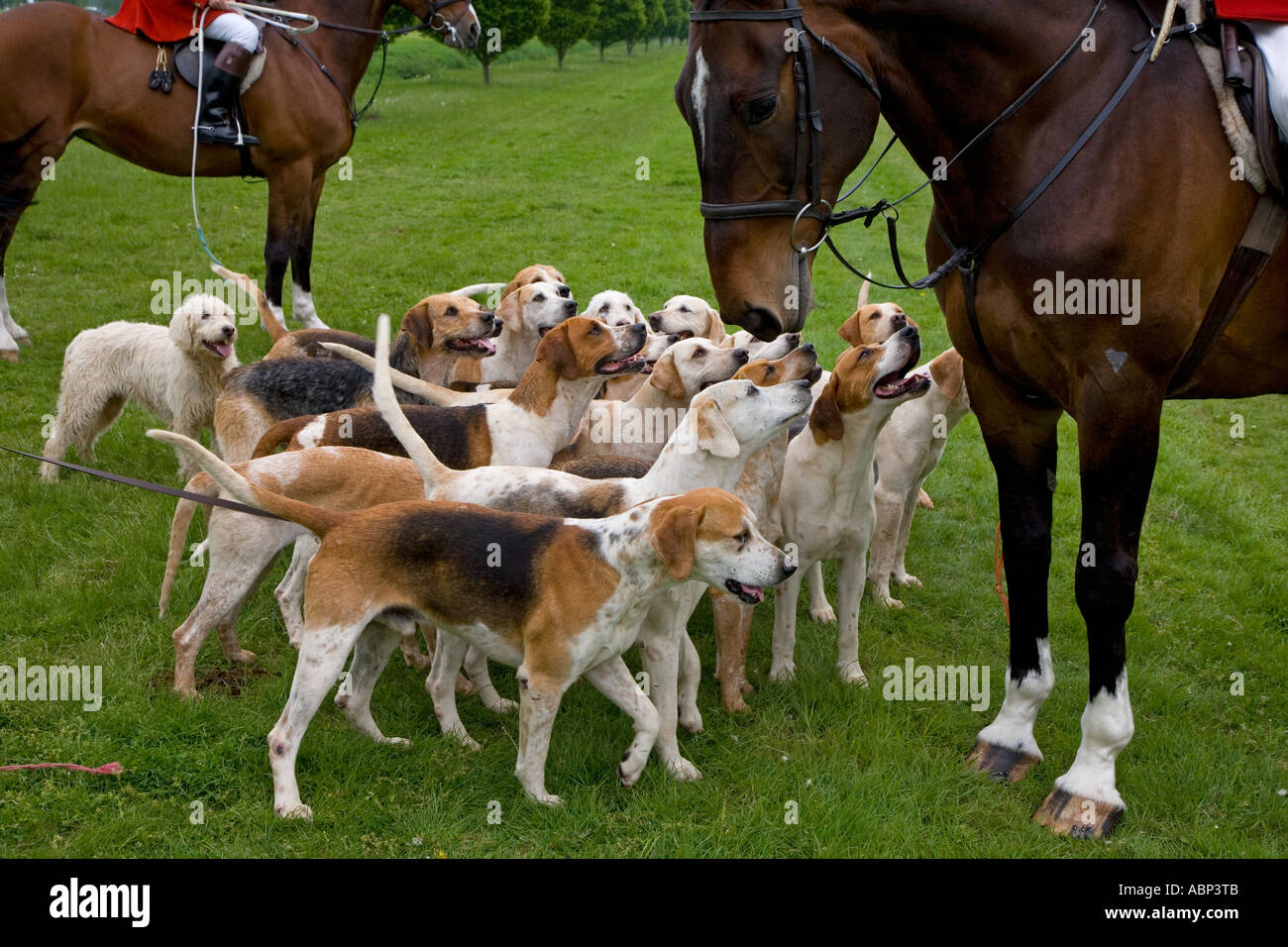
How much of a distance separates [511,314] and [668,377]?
184 cm

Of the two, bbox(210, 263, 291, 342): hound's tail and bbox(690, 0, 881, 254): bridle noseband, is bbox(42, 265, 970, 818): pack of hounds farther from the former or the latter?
bbox(690, 0, 881, 254): bridle noseband

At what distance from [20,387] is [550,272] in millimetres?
4868

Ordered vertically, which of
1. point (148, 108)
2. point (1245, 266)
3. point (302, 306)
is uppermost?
point (148, 108)

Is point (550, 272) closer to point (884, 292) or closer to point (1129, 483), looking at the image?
point (1129, 483)

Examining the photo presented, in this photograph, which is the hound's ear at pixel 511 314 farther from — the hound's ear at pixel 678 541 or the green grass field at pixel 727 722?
the hound's ear at pixel 678 541

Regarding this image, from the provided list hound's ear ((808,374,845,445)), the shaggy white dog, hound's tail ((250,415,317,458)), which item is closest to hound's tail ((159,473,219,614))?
hound's tail ((250,415,317,458))

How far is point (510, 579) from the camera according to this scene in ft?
15.4

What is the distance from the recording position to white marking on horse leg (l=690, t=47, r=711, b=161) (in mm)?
4233

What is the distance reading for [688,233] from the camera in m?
17.0

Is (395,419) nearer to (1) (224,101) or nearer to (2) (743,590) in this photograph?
(2) (743,590)

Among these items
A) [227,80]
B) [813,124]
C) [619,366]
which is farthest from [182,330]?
[813,124]

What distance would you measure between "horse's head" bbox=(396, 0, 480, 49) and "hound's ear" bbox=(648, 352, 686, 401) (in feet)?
20.7

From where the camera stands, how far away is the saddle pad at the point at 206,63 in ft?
32.8

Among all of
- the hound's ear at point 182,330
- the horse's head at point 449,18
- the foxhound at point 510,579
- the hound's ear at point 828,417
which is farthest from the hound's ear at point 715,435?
the horse's head at point 449,18
